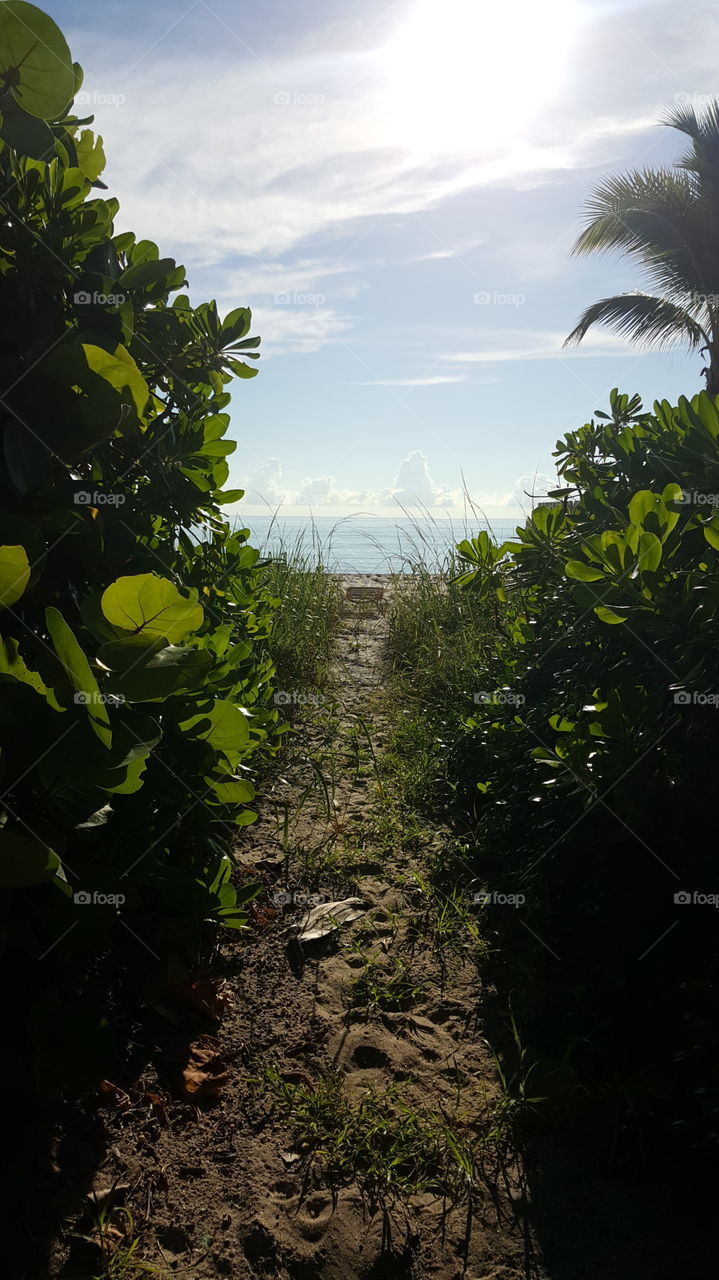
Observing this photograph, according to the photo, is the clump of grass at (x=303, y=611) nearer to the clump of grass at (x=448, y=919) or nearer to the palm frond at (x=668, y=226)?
the clump of grass at (x=448, y=919)

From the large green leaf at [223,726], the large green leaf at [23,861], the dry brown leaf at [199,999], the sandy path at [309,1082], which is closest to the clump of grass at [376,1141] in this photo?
the sandy path at [309,1082]

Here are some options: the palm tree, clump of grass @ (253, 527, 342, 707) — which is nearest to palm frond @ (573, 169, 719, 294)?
the palm tree

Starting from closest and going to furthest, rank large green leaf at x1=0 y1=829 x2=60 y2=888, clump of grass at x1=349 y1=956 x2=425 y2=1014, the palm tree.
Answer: large green leaf at x1=0 y1=829 x2=60 y2=888
clump of grass at x1=349 y1=956 x2=425 y2=1014
the palm tree

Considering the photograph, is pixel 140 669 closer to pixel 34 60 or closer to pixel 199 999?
pixel 34 60

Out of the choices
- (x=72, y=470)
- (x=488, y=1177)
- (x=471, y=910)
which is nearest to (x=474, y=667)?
(x=471, y=910)

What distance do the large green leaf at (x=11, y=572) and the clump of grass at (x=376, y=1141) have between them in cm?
153

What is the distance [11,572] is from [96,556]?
0.56 m

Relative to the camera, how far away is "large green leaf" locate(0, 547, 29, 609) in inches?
35.5

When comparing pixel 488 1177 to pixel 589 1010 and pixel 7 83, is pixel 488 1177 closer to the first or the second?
pixel 589 1010

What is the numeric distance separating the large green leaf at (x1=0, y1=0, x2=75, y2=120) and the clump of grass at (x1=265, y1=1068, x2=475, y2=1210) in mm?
2140

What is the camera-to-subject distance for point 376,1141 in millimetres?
1764

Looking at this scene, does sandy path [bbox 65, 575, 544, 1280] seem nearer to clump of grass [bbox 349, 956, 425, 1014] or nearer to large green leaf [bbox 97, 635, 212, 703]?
clump of grass [bbox 349, 956, 425, 1014]

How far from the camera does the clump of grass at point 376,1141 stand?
5.48ft

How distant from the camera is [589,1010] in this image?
1877mm
